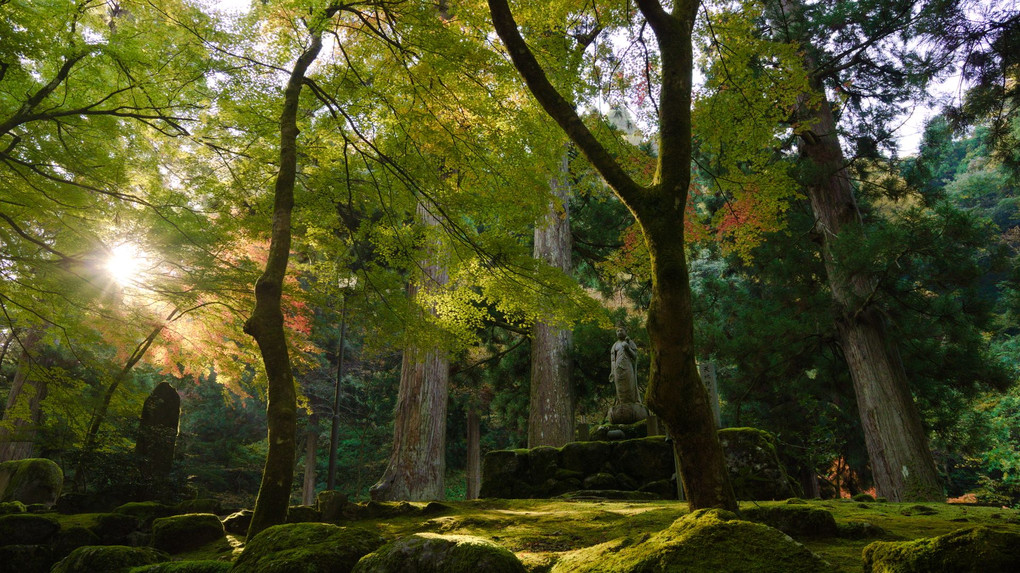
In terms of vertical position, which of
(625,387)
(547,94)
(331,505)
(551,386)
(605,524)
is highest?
(547,94)

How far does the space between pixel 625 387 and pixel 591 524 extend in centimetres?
463

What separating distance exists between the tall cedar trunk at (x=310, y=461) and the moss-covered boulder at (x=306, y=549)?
1667 cm

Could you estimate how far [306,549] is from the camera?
2.59 m

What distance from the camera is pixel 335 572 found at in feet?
8.16

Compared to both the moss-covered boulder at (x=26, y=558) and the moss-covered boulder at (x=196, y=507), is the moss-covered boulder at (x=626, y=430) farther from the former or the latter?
the moss-covered boulder at (x=26, y=558)

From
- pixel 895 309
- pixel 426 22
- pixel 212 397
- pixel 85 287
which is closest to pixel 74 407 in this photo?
pixel 85 287

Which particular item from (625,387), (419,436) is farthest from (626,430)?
(419,436)

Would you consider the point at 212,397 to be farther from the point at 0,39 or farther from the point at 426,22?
the point at 426,22

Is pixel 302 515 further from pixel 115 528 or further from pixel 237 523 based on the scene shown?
pixel 115 528

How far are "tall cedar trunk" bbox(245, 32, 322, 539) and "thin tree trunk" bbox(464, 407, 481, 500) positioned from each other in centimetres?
1123

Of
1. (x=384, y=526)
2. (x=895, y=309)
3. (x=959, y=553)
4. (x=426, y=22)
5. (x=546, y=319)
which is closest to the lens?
(x=959, y=553)

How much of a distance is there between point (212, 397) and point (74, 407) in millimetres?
15490

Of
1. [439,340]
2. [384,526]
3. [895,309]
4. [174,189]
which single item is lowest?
[384,526]

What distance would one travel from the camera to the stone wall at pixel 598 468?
5777mm
